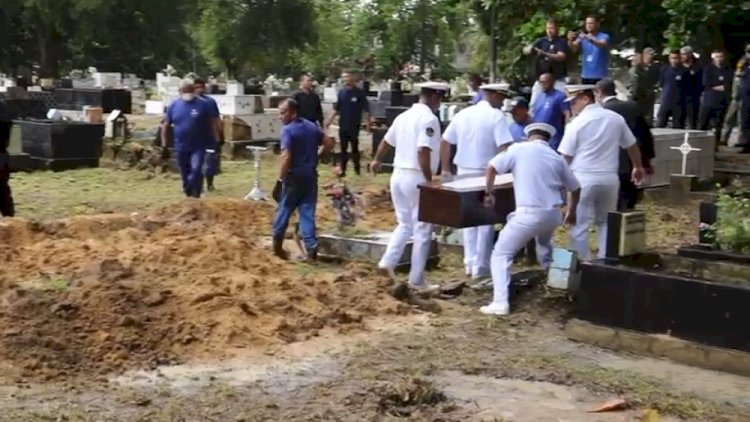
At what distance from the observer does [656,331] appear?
8836 millimetres

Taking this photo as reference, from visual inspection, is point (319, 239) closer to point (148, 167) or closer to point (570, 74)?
point (570, 74)

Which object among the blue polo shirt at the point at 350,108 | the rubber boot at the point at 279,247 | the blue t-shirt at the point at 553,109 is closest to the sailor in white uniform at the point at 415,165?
the rubber boot at the point at 279,247

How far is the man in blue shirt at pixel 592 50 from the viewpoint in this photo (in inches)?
616

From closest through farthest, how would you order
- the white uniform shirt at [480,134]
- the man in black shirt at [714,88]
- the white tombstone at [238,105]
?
the white uniform shirt at [480,134]
the man in black shirt at [714,88]
the white tombstone at [238,105]

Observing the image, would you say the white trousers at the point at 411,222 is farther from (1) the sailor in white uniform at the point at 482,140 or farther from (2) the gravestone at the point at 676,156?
(2) the gravestone at the point at 676,156

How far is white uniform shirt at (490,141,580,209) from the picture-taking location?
9.85 m

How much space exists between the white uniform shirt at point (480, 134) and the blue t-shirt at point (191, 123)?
545 cm

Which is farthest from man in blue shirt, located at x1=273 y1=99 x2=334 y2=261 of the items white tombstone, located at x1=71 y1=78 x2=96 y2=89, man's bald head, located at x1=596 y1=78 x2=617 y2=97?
white tombstone, located at x1=71 y1=78 x2=96 y2=89

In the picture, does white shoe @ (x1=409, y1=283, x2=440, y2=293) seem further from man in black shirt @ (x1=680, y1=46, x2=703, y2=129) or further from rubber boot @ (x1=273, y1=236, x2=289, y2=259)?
man in black shirt @ (x1=680, y1=46, x2=703, y2=129)

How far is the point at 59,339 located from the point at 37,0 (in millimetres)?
47272

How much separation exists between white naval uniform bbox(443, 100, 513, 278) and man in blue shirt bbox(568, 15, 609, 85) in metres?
4.59

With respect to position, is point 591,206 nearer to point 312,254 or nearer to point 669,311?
point 669,311

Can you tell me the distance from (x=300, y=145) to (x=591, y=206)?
299cm

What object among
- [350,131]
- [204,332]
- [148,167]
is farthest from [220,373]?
[148,167]
